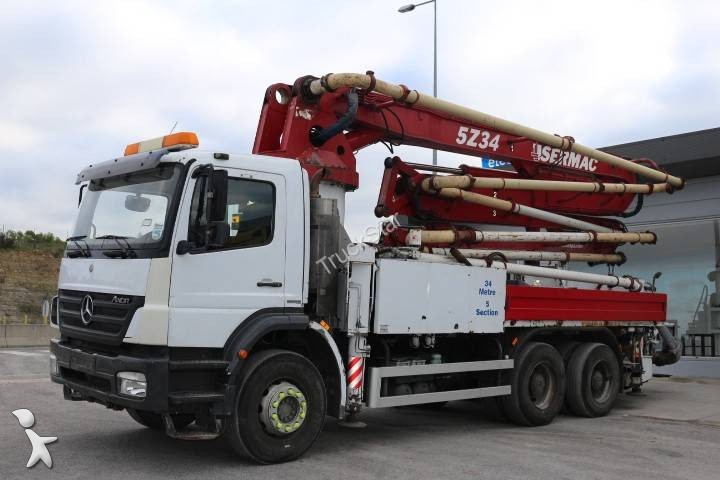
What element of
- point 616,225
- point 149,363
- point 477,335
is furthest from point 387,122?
point 616,225

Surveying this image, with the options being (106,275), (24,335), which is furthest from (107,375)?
(24,335)

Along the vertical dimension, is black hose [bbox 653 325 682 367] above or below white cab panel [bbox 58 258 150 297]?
below

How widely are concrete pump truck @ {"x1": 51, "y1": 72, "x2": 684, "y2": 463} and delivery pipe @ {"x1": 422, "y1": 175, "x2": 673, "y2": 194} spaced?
0.09 ft

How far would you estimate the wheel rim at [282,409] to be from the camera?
6.21 meters

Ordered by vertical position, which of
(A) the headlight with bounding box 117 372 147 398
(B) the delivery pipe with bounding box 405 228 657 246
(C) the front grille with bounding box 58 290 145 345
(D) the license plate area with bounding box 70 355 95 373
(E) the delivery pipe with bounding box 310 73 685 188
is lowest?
(A) the headlight with bounding box 117 372 147 398

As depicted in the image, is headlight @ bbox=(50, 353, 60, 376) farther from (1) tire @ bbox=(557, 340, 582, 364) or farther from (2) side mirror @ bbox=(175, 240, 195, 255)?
(1) tire @ bbox=(557, 340, 582, 364)

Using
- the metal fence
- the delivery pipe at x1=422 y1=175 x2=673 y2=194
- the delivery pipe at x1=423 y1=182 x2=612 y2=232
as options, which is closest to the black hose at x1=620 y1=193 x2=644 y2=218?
the delivery pipe at x1=422 y1=175 x2=673 y2=194

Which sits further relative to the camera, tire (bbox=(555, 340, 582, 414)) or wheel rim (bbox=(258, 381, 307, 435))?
tire (bbox=(555, 340, 582, 414))

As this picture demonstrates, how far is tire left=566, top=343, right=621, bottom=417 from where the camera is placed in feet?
31.2

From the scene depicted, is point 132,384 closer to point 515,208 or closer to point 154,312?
point 154,312

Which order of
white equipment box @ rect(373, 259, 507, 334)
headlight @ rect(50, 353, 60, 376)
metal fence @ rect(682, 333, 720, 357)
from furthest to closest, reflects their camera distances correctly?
metal fence @ rect(682, 333, 720, 357)
white equipment box @ rect(373, 259, 507, 334)
headlight @ rect(50, 353, 60, 376)

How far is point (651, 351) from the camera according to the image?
11.2 m

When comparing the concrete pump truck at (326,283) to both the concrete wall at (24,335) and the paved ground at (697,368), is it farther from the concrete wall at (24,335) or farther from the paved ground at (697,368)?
the concrete wall at (24,335)

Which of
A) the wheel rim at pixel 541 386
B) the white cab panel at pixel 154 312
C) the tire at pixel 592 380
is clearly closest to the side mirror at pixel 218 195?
the white cab panel at pixel 154 312
